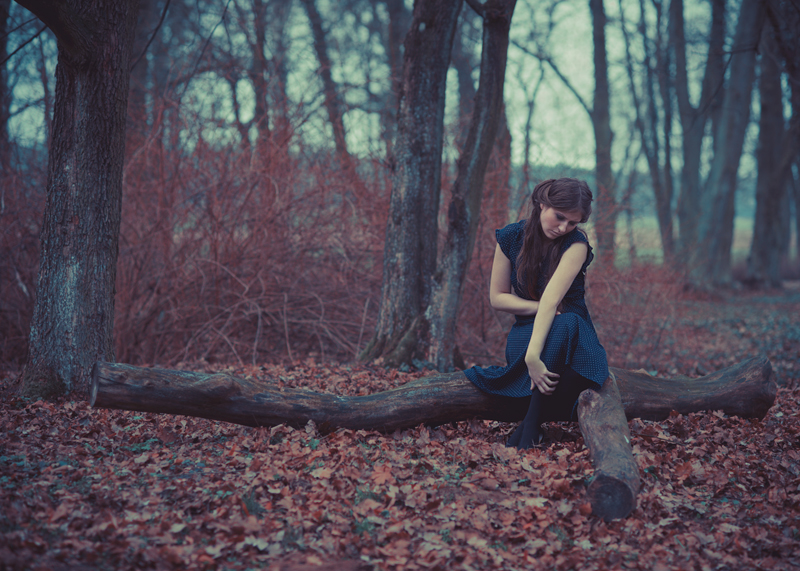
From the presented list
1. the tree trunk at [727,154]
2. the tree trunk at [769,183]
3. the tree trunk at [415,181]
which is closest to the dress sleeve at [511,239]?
the tree trunk at [415,181]

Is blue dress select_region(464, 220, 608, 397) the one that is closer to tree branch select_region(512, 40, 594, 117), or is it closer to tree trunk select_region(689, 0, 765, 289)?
tree branch select_region(512, 40, 594, 117)

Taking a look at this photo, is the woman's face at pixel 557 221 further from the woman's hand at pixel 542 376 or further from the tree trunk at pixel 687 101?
the tree trunk at pixel 687 101

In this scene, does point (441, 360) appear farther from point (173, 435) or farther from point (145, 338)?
point (145, 338)

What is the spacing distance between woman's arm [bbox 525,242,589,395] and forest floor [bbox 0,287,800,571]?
44cm

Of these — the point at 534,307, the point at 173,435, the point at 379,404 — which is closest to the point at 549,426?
the point at 534,307

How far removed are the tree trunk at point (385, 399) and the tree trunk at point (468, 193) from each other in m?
1.46

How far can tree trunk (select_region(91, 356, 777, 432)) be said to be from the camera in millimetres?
3193

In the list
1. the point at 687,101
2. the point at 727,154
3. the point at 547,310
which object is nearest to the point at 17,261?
the point at 547,310

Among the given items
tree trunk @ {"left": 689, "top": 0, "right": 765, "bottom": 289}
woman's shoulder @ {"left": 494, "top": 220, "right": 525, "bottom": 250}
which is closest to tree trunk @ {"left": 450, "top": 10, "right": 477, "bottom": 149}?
woman's shoulder @ {"left": 494, "top": 220, "right": 525, "bottom": 250}

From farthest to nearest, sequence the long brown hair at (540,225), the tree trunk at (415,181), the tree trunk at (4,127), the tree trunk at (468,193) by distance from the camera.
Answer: the tree trunk at (4,127) → the tree trunk at (415,181) → the tree trunk at (468,193) → the long brown hair at (540,225)

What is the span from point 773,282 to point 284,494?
60.1ft

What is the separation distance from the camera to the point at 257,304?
654 centimetres

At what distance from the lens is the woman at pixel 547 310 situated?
3367 mm

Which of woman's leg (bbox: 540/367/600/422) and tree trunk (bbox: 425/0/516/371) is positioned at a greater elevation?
tree trunk (bbox: 425/0/516/371)
